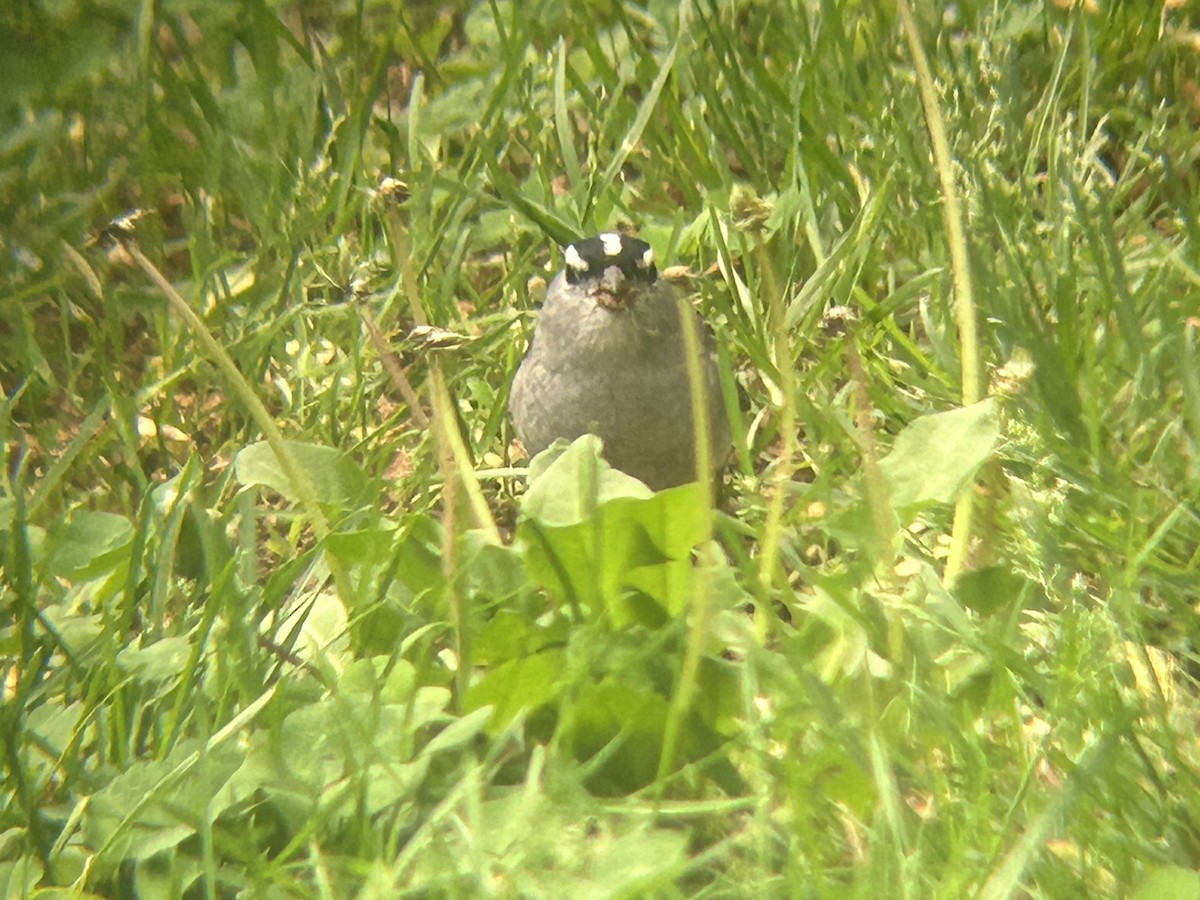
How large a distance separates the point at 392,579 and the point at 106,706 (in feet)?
1.35

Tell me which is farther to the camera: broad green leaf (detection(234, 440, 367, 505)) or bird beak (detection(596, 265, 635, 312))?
bird beak (detection(596, 265, 635, 312))

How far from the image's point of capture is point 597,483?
1.88m

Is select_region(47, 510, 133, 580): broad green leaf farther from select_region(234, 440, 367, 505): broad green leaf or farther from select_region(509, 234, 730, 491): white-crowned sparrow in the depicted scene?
select_region(509, 234, 730, 491): white-crowned sparrow

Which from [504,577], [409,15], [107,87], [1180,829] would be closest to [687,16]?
[409,15]

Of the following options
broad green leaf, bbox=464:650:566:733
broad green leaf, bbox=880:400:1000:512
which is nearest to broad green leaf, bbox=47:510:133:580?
broad green leaf, bbox=464:650:566:733

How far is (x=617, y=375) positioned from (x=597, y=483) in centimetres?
77

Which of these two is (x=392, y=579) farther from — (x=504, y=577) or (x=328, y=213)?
(x=328, y=213)

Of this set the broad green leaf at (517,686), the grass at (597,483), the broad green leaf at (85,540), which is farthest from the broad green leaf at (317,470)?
the broad green leaf at (517,686)

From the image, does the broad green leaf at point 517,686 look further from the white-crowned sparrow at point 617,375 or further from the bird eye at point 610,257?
the bird eye at point 610,257

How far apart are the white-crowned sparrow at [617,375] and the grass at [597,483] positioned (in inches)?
5.2

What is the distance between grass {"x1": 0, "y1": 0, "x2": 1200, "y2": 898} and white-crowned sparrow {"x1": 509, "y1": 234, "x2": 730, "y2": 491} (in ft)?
0.43

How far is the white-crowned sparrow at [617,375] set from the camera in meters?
2.57

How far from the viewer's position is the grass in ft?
5.08

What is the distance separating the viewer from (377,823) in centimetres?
157
